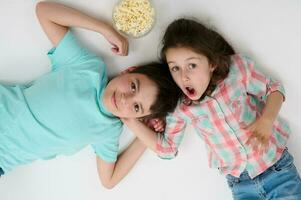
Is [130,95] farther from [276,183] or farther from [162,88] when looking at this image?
[276,183]

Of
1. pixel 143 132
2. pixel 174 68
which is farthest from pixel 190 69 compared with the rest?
pixel 143 132

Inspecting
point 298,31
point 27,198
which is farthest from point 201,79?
point 27,198

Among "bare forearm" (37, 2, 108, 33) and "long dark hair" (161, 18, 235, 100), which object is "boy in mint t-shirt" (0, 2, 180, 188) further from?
"long dark hair" (161, 18, 235, 100)

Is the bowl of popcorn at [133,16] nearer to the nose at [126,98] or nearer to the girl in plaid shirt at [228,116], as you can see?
the girl in plaid shirt at [228,116]

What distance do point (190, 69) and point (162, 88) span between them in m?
0.15

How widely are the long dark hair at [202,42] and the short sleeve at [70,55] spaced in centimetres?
24

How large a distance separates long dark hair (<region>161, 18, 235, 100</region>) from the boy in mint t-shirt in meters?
0.14

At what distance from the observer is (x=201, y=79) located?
1176 millimetres

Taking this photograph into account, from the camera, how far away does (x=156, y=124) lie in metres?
1.39

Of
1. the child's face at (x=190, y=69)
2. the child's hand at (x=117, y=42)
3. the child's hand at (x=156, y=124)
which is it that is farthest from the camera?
the child's hand at (x=156, y=124)

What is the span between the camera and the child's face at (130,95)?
1226mm

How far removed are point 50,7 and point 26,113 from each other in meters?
0.35

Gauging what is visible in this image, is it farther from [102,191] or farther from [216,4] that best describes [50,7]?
[102,191]

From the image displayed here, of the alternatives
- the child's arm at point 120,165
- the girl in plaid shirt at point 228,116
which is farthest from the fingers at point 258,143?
the child's arm at point 120,165
